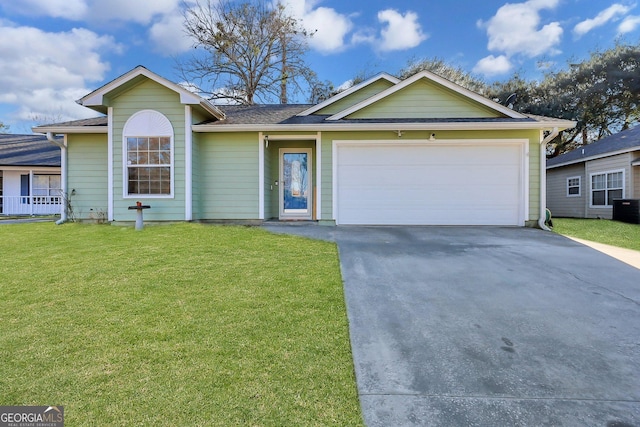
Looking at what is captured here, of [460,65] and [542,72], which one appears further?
[542,72]

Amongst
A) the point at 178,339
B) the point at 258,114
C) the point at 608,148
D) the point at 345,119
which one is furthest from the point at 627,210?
the point at 178,339

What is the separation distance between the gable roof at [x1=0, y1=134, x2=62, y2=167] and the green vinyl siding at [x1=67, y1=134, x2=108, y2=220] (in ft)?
24.6

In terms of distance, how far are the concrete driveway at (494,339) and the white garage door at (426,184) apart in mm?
3352

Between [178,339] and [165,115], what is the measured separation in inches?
294

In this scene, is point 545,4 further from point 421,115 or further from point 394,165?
point 394,165

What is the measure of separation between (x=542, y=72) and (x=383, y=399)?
2882 cm

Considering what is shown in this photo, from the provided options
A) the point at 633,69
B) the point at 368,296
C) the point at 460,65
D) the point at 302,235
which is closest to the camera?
the point at 368,296

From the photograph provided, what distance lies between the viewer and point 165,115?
852 centimetres

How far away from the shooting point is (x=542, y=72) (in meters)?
23.3

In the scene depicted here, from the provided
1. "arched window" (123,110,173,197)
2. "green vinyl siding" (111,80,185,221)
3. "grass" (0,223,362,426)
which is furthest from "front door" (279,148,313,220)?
"grass" (0,223,362,426)

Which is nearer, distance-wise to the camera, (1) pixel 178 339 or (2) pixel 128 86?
(1) pixel 178 339

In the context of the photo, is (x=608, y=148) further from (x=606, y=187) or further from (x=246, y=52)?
(x=246, y=52)

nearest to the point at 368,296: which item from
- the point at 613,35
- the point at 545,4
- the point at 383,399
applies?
the point at 383,399

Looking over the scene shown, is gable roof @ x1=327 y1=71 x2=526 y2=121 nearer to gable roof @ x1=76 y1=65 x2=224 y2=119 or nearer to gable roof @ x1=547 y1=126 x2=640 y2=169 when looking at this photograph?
gable roof @ x1=76 y1=65 x2=224 y2=119
